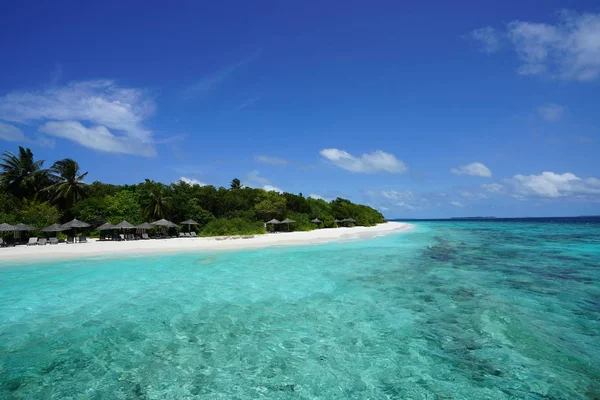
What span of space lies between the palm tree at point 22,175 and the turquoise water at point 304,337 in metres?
30.8

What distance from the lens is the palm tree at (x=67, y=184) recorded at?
34.1 metres

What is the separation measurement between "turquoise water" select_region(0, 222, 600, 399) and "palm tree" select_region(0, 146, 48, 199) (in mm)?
30792

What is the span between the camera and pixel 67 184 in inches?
1356

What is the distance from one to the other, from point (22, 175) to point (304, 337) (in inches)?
1683

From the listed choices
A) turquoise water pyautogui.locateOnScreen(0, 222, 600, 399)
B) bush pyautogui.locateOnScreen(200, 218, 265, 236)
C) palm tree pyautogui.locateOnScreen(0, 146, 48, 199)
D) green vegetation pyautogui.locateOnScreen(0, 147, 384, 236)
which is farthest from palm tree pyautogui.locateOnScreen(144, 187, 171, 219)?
turquoise water pyautogui.locateOnScreen(0, 222, 600, 399)

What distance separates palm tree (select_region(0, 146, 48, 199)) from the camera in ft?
109

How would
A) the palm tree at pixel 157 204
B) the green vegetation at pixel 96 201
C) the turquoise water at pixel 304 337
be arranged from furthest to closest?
the palm tree at pixel 157 204 → the green vegetation at pixel 96 201 → the turquoise water at pixel 304 337

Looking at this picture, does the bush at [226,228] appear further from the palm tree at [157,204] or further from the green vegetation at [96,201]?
the palm tree at [157,204]

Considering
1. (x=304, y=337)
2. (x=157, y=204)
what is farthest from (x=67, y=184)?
(x=304, y=337)

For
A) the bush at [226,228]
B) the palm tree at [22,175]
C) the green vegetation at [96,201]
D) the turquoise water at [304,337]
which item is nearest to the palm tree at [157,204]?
the green vegetation at [96,201]

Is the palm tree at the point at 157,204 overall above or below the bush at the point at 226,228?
above

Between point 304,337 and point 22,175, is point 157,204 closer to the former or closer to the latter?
point 22,175

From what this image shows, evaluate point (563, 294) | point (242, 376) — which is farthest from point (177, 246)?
point (563, 294)

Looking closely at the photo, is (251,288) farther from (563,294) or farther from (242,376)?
(563,294)
